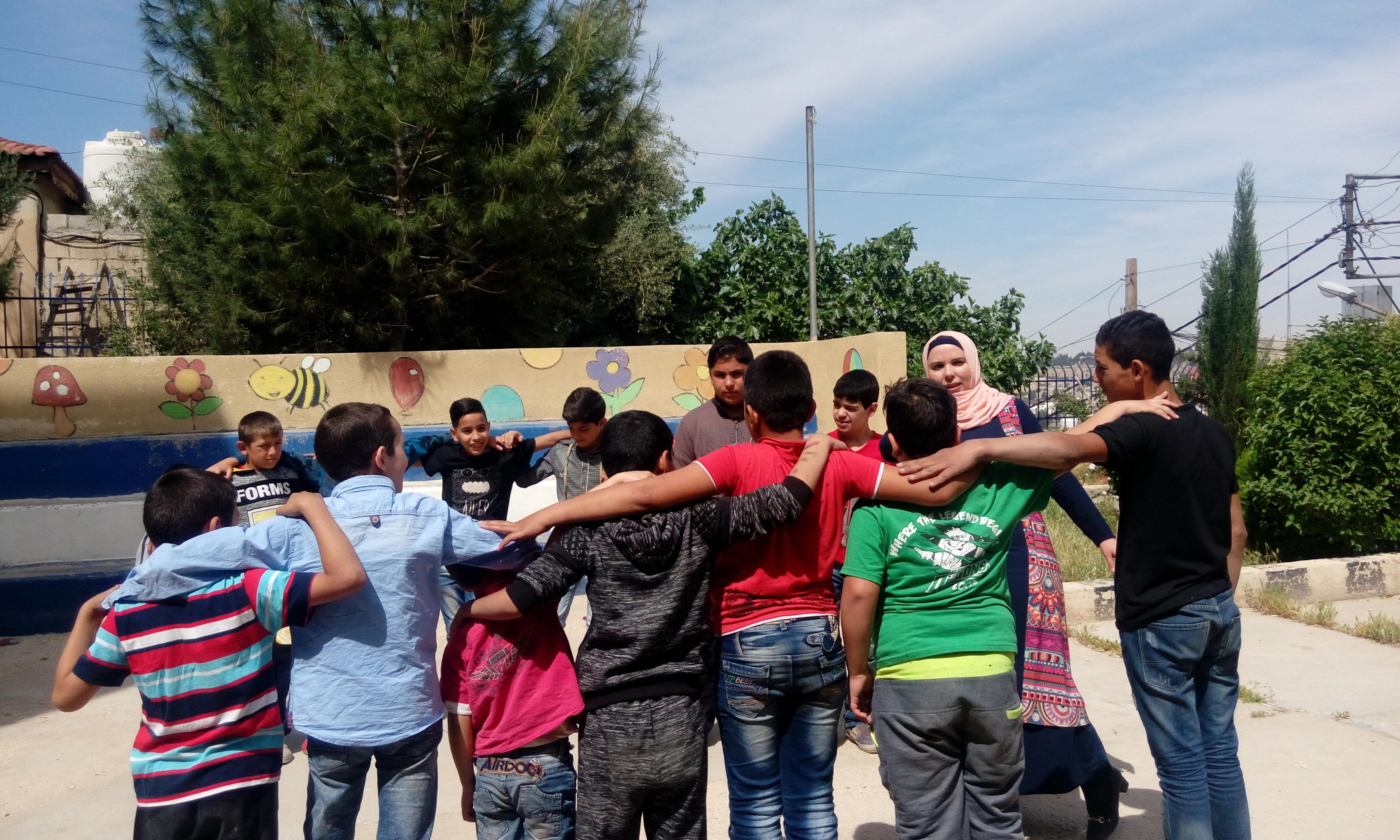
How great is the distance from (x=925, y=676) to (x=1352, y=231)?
25.7m

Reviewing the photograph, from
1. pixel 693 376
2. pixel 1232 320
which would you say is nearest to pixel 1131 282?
pixel 1232 320

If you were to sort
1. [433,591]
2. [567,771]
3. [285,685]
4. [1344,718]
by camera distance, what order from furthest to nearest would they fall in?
[1344,718]
[285,685]
[433,591]
[567,771]

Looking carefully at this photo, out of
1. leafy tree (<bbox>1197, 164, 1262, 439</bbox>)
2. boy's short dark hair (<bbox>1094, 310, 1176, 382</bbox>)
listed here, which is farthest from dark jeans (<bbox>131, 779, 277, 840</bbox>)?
leafy tree (<bbox>1197, 164, 1262, 439</bbox>)

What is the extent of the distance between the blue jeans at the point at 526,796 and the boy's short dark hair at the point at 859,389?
1.79 m

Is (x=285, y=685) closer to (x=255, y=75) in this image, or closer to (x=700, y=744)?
(x=700, y=744)

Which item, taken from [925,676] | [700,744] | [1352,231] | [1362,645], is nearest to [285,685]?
[700,744]

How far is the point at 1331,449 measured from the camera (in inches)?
279

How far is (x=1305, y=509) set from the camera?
7.18 m

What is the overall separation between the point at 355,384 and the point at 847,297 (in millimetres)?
6229

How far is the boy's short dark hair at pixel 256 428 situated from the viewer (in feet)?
13.1

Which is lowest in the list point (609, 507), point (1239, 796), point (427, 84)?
point (1239, 796)

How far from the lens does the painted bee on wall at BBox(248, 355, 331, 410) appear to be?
22.3ft

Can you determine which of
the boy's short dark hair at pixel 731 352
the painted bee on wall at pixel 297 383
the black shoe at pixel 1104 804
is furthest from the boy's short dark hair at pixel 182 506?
the painted bee on wall at pixel 297 383

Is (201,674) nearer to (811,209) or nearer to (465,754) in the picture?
(465,754)
